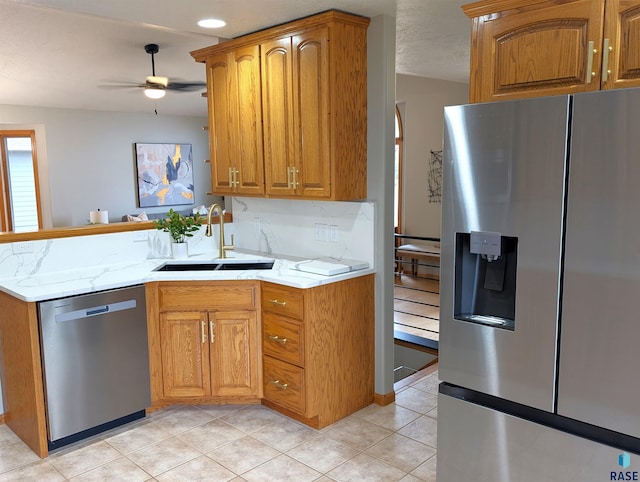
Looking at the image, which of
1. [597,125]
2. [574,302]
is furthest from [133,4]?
[574,302]

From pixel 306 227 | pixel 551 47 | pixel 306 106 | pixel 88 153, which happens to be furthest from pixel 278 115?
pixel 88 153

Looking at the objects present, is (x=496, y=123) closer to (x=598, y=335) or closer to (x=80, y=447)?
(x=598, y=335)

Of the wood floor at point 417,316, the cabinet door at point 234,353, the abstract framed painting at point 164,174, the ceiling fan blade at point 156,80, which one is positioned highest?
the ceiling fan blade at point 156,80

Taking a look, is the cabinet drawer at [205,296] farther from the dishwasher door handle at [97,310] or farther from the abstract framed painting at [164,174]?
the abstract framed painting at [164,174]

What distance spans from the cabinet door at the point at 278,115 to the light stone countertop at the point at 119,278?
21.5 inches

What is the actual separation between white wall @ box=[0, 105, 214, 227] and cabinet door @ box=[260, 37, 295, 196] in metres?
5.41

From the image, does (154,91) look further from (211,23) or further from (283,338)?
(283,338)

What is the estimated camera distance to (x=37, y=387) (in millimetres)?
2650

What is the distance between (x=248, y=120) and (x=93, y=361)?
1712 millimetres

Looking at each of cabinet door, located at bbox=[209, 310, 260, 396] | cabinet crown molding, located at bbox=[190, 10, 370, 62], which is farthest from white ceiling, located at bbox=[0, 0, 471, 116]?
cabinet door, located at bbox=[209, 310, 260, 396]

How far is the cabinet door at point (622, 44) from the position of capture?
5.32ft

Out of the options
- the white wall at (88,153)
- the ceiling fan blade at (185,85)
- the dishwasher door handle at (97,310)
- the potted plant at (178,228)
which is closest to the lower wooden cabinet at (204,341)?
the dishwasher door handle at (97,310)

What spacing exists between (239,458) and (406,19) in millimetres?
2664

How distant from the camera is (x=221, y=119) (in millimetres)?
3562
